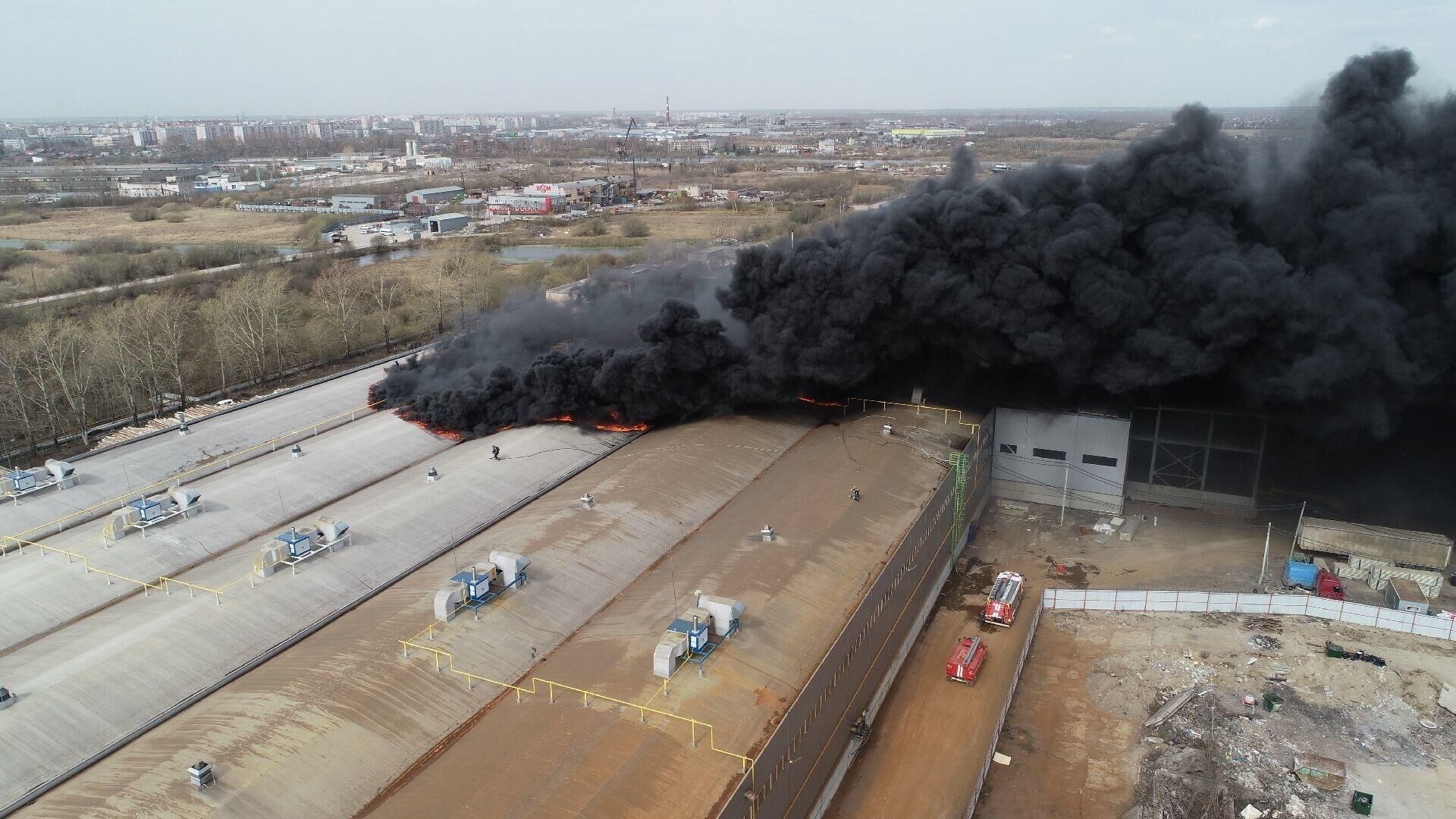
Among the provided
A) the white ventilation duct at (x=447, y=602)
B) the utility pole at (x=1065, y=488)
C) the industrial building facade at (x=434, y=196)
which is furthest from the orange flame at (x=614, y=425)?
the industrial building facade at (x=434, y=196)

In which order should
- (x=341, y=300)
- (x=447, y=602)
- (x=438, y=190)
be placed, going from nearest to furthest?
1. (x=447, y=602)
2. (x=341, y=300)
3. (x=438, y=190)

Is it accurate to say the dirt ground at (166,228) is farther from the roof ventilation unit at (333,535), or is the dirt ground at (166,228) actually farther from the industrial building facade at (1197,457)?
the industrial building facade at (1197,457)

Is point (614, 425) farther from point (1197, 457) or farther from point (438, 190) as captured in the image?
point (438, 190)

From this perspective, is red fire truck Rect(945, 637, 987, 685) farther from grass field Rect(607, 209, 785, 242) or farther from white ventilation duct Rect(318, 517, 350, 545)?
grass field Rect(607, 209, 785, 242)

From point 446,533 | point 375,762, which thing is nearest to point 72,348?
point 446,533

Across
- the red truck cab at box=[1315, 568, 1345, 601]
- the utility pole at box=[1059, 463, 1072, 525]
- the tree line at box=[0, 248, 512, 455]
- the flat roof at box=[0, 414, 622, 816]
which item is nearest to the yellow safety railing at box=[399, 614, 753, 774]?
the flat roof at box=[0, 414, 622, 816]

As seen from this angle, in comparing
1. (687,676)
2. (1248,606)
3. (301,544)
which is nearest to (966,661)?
(687,676)
